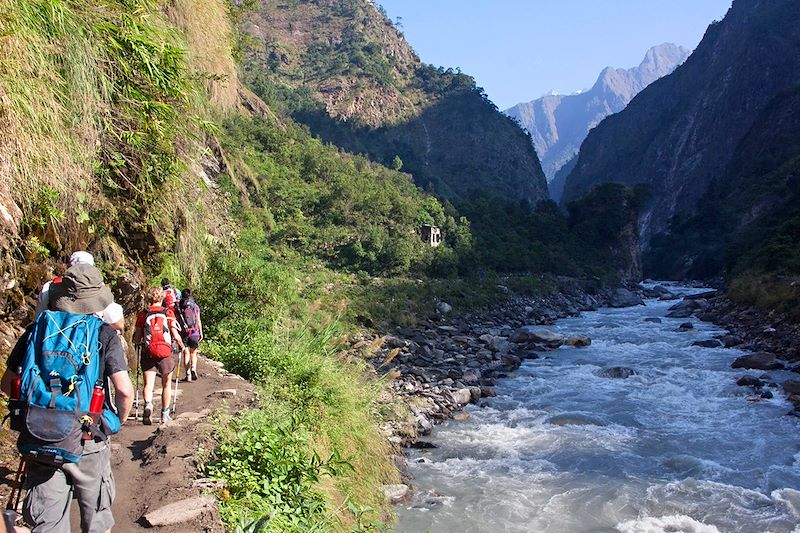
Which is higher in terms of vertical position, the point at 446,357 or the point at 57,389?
the point at 57,389

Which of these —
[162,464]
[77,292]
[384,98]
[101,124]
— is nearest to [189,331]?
[101,124]

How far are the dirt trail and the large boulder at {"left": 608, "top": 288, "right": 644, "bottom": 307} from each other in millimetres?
32653

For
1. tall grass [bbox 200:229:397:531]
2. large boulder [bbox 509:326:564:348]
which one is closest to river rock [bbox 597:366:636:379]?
large boulder [bbox 509:326:564:348]

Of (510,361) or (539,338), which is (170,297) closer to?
(510,361)

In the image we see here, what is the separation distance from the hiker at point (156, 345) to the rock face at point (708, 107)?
5883 cm

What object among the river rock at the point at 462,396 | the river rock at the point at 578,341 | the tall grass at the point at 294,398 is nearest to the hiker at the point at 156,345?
the tall grass at the point at 294,398

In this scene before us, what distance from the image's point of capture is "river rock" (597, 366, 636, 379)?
47.0ft

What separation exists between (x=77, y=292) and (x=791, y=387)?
1409 centimetres

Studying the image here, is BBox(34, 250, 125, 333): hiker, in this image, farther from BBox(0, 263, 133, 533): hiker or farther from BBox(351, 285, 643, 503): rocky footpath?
BBox(351, 285, 643, 503): rocky footpath

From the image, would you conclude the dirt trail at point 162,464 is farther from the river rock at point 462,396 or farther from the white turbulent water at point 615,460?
the river rock at point 462,396

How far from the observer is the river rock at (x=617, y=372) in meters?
14.3

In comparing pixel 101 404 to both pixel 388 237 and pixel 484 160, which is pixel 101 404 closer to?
pixel 388 237

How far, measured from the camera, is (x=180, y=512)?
11.3 ft

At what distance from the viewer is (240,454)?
420cm
